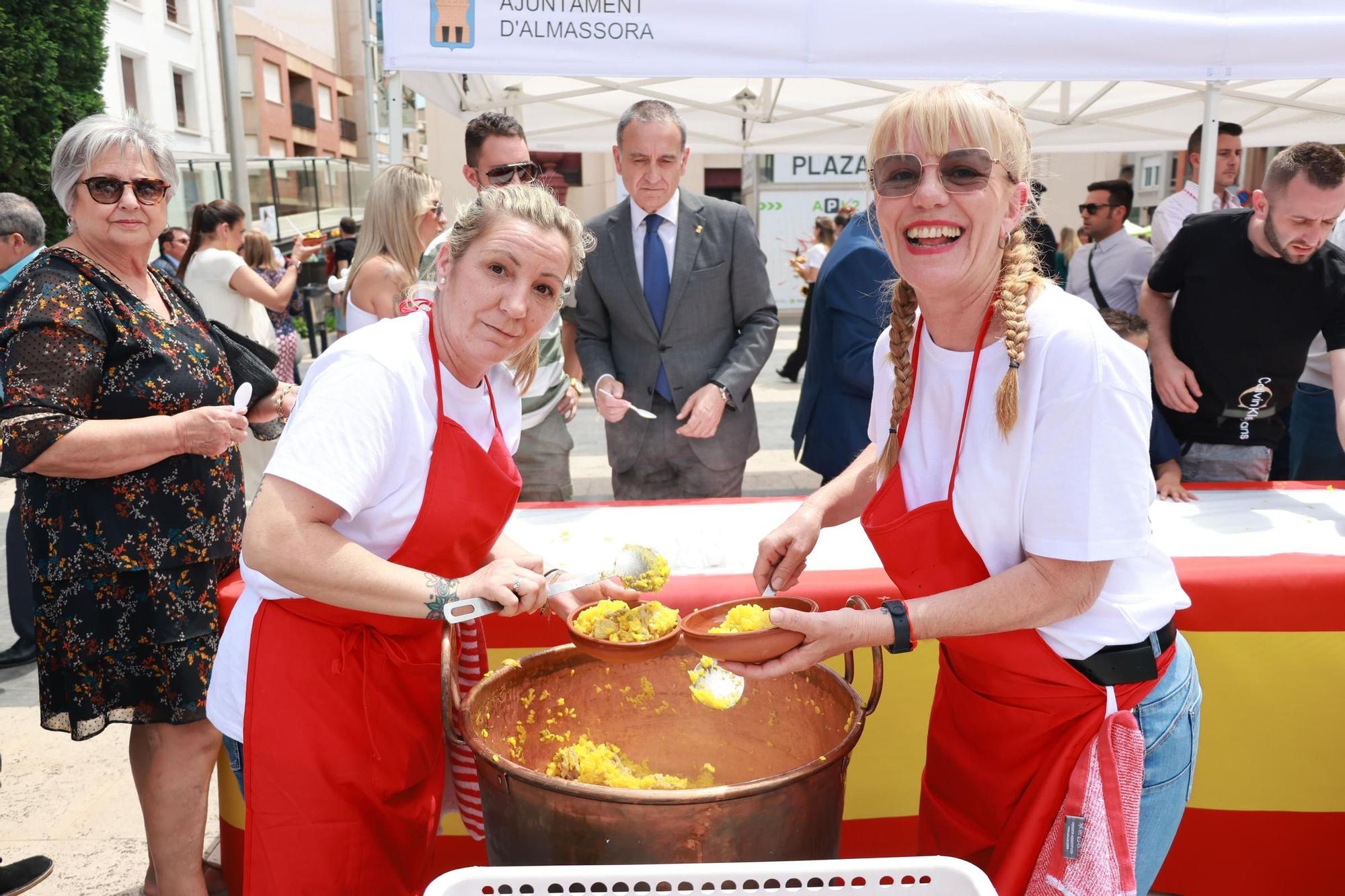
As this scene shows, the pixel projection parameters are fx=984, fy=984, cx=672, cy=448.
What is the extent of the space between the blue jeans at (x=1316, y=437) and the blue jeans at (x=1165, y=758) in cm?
277

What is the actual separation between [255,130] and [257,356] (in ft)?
112

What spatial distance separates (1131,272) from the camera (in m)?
5.13

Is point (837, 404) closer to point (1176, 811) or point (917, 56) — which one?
point (917, 56)

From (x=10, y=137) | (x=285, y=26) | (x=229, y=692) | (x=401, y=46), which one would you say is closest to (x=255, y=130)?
(x=285, y=26)

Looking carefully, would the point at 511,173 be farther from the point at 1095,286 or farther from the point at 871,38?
the point at 1095,286

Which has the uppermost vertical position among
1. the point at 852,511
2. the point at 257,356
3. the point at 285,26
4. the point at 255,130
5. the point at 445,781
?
the point at 285,26

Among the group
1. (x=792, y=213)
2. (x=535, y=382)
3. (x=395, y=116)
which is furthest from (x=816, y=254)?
(x=535, y=382)

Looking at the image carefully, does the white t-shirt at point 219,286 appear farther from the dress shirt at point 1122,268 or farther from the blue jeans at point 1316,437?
the blue jeans at point 1316,437

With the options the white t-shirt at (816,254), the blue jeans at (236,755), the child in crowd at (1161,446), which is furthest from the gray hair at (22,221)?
the white t-shirt at (816,254)

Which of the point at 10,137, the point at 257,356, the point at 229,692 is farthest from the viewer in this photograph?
the point at 10,137

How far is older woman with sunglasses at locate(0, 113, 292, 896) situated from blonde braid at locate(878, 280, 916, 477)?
1.40 metres

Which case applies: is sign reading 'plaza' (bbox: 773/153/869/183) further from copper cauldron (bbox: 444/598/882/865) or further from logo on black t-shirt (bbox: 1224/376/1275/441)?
copper cauldron (bbox: 444/598/882/865)

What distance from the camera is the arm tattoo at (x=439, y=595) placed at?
1.50m

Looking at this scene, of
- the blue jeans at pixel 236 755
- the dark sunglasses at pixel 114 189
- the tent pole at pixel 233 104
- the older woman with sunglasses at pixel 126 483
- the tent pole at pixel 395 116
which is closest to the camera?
the blue jeans at pixel 236 755
